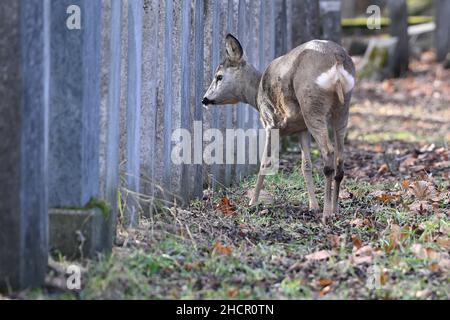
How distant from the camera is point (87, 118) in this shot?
5.74 m

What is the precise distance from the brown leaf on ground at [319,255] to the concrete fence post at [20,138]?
5.71 ft

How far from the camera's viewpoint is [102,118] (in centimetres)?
598

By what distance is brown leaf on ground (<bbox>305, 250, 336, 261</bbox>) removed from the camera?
6156 millimetres

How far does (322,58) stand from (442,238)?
1838mm

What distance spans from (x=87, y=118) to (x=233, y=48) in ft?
10.5

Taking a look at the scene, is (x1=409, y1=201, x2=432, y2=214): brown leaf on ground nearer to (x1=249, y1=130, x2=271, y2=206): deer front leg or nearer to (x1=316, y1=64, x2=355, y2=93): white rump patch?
(x1=316, y1=64, x2=355, y2=93): white rump patch

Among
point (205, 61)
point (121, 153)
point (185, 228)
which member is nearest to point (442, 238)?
point (185, 228)

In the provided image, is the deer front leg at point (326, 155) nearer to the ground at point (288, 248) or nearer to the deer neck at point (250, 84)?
the ground at point (288, 248)

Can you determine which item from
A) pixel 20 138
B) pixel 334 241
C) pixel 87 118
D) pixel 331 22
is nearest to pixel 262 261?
pixel 334 241

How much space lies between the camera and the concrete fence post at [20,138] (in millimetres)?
5145

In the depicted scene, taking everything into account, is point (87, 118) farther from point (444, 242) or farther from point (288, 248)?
point (444, 242)

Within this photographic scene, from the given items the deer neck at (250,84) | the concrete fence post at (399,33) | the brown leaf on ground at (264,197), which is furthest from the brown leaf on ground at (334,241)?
the concrete fence post at (399,33)

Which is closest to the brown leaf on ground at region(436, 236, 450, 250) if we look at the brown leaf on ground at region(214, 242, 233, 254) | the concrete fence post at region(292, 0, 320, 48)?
the brown leaf on ground at region(214, 242, 233, 254)

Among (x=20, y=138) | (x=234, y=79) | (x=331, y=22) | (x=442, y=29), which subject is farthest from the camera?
(x=442, y=29)
